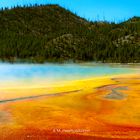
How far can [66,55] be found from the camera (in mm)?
102688

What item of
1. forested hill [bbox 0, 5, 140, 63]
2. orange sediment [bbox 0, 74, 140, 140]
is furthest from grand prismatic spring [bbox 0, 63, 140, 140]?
forested hill [bbox 0, 5, 140, 63]

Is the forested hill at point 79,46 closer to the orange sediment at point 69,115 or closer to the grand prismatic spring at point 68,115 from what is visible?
the grand prismatic spring at point 68,115

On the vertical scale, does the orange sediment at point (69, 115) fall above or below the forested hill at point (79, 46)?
below

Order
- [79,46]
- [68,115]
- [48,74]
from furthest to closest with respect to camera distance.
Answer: [79,46], [48,74], [68,115]

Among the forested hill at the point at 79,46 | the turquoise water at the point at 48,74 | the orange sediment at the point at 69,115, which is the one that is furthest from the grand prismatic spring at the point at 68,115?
the forested hill at the point at 79,46

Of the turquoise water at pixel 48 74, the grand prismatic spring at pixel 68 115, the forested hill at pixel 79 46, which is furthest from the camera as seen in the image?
the forested hill at pixel 79 46

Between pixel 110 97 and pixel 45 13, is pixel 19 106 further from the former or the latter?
pixel 45 13

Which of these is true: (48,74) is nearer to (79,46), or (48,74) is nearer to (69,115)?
(69,115)

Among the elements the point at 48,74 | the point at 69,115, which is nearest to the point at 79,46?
the point at 48,74

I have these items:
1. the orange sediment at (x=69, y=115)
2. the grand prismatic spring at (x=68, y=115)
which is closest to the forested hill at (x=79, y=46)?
the grand prismatic spring at (x=68, y=115)

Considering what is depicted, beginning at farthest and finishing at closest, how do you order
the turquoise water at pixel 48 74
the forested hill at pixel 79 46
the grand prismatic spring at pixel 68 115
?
1. the forested hill at pixel 79 46
2. the turquoise water at pixel 48 74
3. the grand prismatic spring at pixel 68 115

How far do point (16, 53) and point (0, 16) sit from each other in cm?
6355

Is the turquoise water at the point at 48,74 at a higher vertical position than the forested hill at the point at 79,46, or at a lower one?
lower

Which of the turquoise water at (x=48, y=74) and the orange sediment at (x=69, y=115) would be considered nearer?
the orange sediment at (x=69, y=115)
